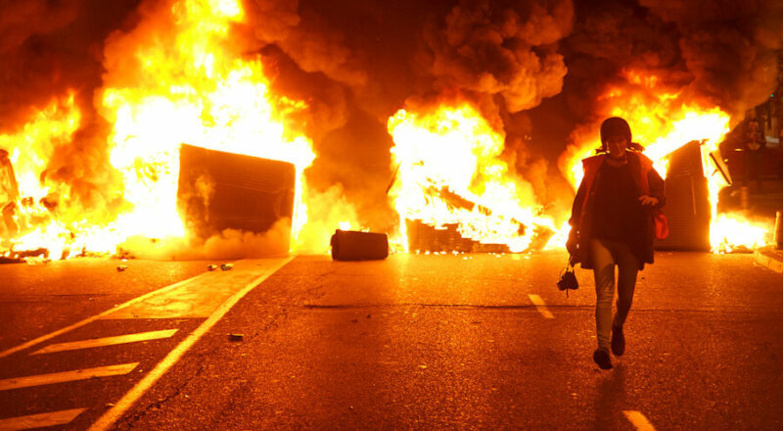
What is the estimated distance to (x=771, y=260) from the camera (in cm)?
1331

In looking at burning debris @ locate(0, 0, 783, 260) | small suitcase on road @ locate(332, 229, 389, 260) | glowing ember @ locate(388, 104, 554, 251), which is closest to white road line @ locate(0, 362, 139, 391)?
small suitcase on road @ locate(332, 229, 389, 260)

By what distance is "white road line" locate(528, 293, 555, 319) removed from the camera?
8.10 m

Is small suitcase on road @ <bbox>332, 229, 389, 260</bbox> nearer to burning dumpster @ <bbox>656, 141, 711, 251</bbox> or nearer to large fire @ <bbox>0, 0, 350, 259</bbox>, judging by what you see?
large fire @ <bbox>0, 0, 350, 259</bbox>

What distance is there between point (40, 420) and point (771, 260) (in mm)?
12740

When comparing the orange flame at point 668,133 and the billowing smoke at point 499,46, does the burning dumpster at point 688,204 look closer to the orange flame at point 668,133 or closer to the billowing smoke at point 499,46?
the orange flame at point 668,133

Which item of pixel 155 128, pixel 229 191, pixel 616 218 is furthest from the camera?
pixel 155 128

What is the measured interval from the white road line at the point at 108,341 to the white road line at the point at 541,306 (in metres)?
4.02

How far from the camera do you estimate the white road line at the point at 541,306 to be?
8102 mm

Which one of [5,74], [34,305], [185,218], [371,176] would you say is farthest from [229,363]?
[371,176]

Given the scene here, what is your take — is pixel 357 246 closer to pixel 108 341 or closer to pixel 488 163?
pixel 488 163

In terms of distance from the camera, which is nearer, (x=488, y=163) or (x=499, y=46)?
(x=499, y=46)

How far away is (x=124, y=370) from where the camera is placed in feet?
18.9

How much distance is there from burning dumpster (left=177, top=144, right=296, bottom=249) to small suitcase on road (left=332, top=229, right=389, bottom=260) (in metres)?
3.38

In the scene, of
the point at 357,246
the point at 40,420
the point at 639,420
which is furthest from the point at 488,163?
the point at 40,420
